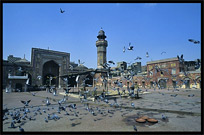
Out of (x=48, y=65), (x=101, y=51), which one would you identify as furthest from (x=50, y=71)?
(x=101, y=51)

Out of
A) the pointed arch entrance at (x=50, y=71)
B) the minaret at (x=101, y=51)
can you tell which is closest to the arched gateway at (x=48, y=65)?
the pointed arch entrance at (x=50, y=71)

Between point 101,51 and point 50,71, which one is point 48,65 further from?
point 101,51

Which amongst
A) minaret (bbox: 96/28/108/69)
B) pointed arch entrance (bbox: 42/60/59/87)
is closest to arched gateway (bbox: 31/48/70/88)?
pointed arch entrance (bbox: 42/60/59/87)

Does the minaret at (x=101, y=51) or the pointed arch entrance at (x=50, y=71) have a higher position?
the minaret at (x=101, y=51)

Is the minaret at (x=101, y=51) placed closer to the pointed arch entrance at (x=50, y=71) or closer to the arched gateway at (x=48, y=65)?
the arched gateway at (x=48, y=65)

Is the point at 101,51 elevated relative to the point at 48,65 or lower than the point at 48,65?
elevated

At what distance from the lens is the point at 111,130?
5.50 meters

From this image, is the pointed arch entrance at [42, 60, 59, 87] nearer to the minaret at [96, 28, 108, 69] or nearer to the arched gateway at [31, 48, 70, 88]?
the arched gateway at [31, 48, 70, 88]

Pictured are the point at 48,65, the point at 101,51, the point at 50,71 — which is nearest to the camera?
the point at 48,65

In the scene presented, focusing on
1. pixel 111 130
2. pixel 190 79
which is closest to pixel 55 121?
pixel 111 130

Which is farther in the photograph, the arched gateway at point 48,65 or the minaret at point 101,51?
the minaret at point 101,51

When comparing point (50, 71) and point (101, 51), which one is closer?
point (50, 71)

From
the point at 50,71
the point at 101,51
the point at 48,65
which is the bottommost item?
the point at 50,71

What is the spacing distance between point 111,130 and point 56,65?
4001cm
